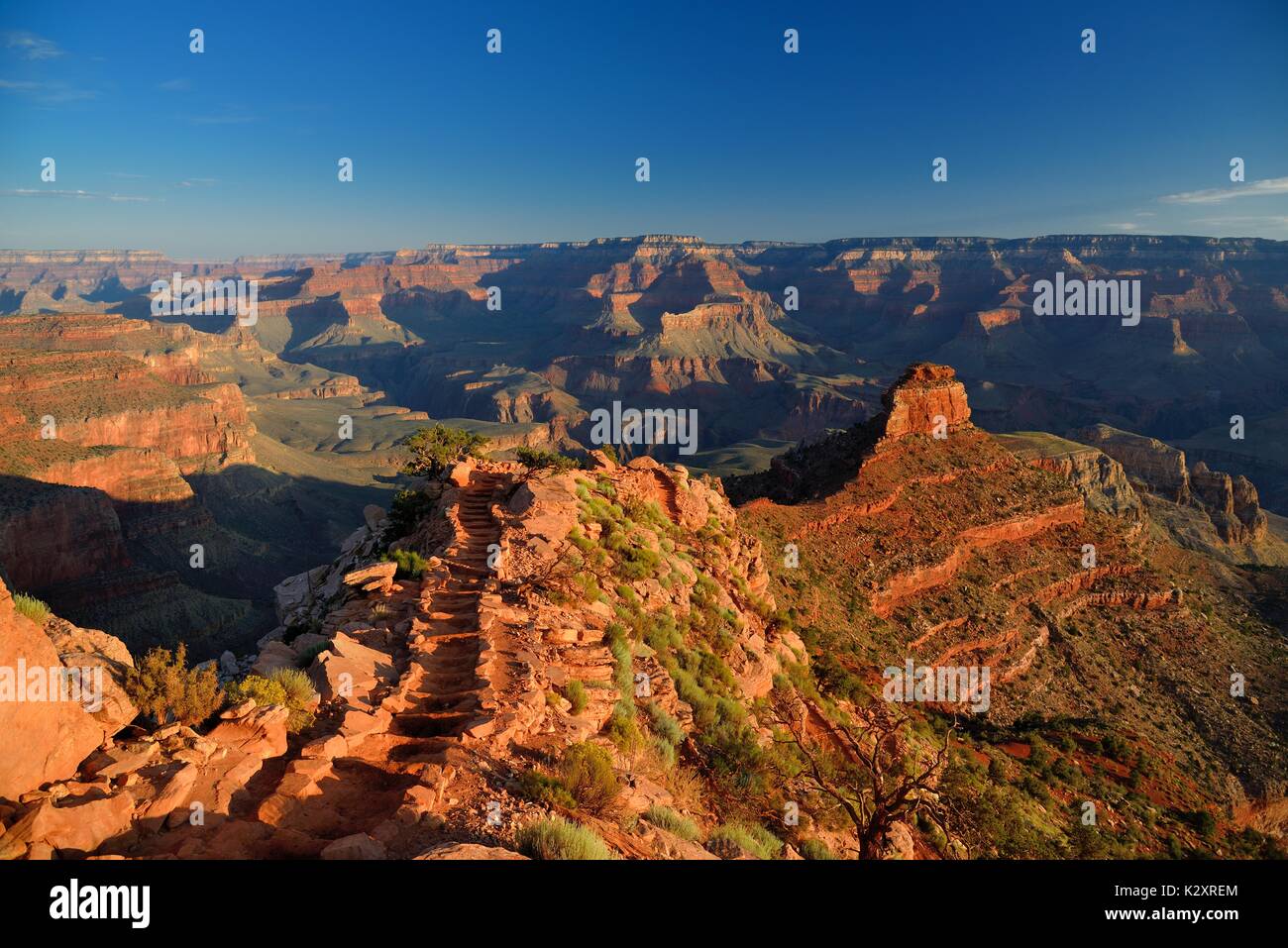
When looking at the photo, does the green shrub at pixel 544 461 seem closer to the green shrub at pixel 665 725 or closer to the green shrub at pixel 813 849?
the green shrub at pixel 665 725

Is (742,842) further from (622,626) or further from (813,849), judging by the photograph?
(622,626)

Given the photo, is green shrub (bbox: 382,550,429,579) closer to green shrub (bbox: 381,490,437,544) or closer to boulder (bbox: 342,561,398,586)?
boulder (bbox: 342,561,398,586)

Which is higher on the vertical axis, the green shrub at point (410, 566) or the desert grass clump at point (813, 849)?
the green shrub at point (410, 566)

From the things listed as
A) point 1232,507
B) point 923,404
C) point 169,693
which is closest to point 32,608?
point 169,693

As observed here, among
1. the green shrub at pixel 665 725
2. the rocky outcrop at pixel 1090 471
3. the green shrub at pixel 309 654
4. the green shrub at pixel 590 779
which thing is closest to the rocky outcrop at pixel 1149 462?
the rocky outcrop at pixel 1090 471
